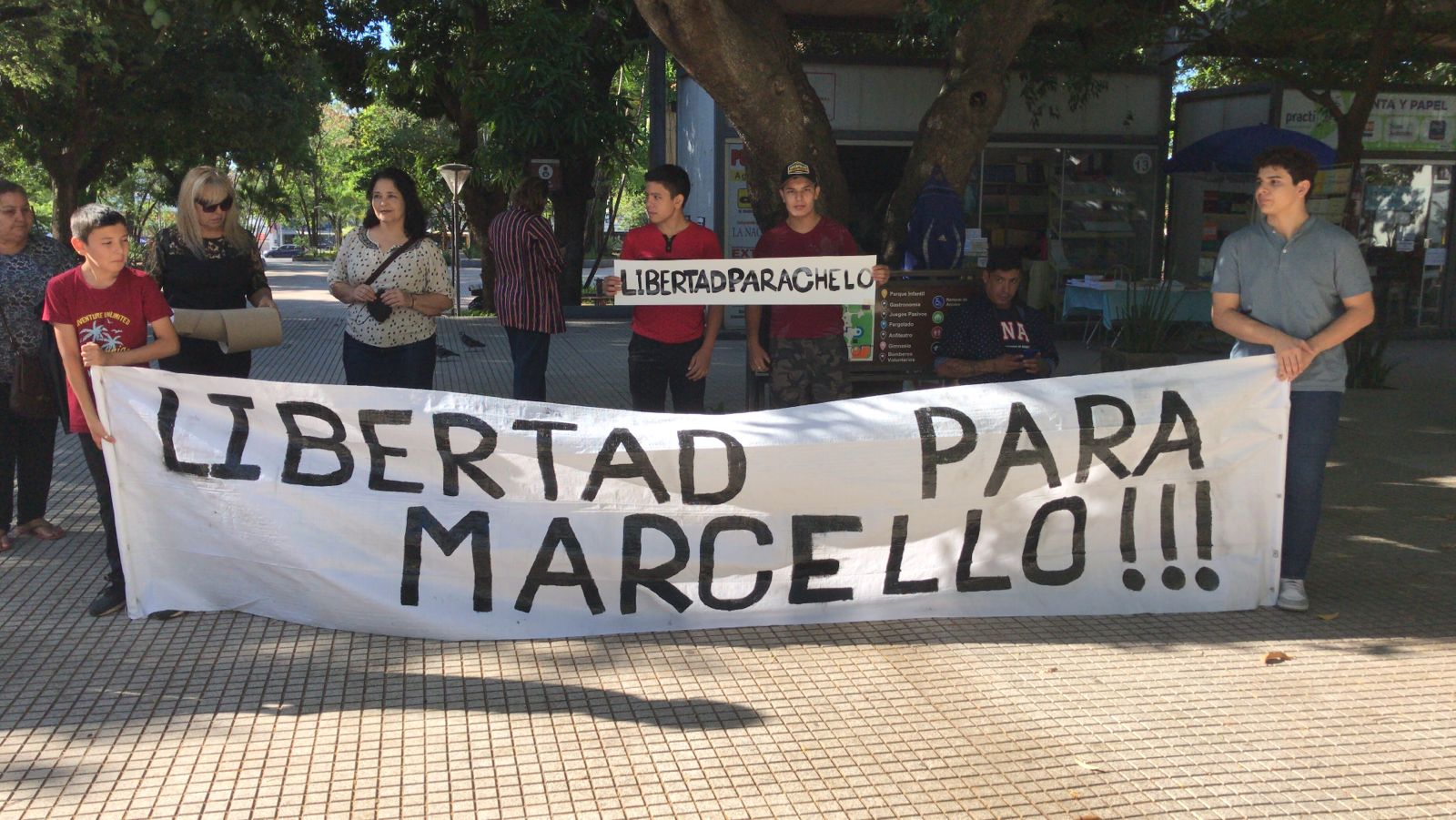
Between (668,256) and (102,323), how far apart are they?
2.71 m

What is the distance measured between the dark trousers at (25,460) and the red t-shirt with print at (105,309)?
104cm

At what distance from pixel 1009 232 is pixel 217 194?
13.3 metres

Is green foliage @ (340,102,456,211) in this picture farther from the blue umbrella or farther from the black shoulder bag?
the black shoulder bag

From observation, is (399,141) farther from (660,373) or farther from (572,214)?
(660,373)

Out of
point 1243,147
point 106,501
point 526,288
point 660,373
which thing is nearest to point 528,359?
point 526,288

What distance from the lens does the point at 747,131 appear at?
311 inches

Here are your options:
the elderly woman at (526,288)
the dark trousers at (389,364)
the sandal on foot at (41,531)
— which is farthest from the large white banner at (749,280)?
the sandal on foot at (41,531)

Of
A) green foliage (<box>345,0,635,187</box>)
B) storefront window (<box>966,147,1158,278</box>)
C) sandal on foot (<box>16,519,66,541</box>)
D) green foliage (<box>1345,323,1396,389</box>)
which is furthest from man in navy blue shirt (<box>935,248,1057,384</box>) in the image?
storefront window (<box>966,147,1158,278</box>)

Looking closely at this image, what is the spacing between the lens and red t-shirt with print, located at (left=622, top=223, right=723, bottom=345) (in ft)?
21.7

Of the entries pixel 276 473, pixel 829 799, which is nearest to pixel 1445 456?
pixel 829 799

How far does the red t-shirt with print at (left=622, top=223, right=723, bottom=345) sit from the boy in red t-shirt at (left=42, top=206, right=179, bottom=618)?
2313mm

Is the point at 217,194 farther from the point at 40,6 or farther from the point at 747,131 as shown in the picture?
the point at 40,6

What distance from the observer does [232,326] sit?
18.7 feet

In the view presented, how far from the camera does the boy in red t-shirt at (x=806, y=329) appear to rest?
6.59 m
